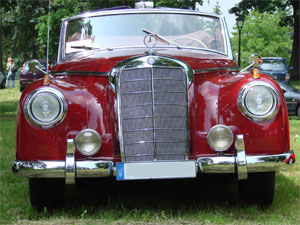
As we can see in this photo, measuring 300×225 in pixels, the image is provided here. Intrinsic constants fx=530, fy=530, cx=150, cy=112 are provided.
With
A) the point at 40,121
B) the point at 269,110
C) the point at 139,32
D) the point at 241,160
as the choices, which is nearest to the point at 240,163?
the point at 241,160

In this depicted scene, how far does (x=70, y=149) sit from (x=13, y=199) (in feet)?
4.31

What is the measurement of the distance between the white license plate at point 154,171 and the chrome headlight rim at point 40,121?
64 centimetres

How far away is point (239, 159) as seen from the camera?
399 cm

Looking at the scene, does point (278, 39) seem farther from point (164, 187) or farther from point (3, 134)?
point (164, 187)

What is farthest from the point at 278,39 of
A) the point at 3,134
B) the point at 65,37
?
the point at 65,37

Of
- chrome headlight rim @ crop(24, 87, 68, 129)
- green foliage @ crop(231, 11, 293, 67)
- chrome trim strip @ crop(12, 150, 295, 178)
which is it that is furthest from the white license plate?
green foliage @ crop(231, 11, 293, 67)

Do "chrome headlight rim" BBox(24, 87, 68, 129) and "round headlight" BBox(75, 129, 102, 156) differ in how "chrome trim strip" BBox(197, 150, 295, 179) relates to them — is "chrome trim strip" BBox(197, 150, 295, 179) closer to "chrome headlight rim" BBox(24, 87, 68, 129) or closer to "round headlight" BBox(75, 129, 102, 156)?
"round headlight" BBox(75, 129, 102, 156)

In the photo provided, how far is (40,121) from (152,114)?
0.86 metres

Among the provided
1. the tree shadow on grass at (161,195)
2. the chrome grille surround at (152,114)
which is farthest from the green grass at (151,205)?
the chrome grille surround at (152,114)

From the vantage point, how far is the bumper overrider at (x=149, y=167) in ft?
12.9

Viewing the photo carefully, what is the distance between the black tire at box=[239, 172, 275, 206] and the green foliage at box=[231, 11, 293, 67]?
3748 cm

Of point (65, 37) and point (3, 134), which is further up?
point (65, 37)

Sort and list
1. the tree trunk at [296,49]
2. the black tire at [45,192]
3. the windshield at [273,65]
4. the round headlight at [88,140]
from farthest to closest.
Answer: the tree trunk at [296,49], the windshield at [273,65], the black tire at [45,192], the round headlight at [88,140]

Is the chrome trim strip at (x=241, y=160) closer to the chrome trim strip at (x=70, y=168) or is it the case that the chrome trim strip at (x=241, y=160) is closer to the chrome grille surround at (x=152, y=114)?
the chrome grille surround at (x=152, y=114)
